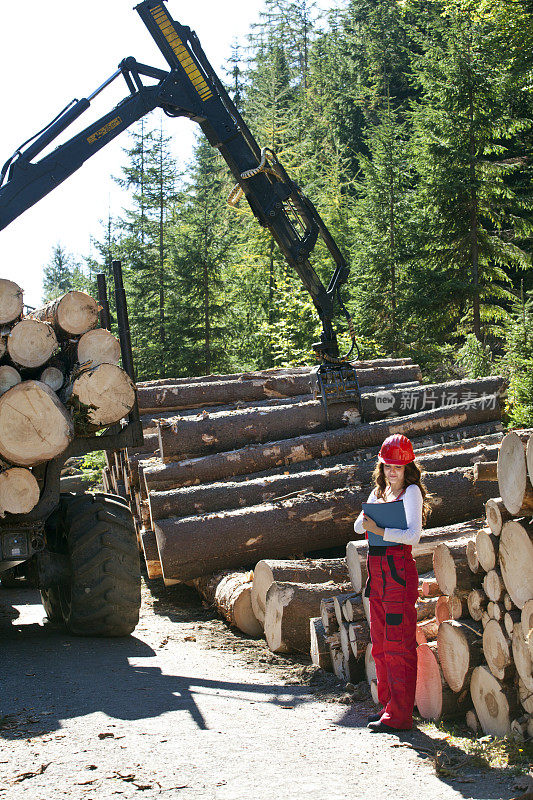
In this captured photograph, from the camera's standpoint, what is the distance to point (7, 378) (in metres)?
5.75

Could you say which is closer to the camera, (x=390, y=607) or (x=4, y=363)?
(x=390, y=607)

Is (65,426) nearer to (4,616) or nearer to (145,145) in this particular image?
(4,616)

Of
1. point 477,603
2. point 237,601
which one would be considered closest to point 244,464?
point 237,601

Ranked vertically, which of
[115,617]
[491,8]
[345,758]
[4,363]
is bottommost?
[345,758]

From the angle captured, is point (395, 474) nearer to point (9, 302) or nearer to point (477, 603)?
point (477, 603)

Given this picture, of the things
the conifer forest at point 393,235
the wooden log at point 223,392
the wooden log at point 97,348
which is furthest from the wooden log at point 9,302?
the conifer forest at point 393,235

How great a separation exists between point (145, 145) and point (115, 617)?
87.1ft

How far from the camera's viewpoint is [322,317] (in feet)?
35.4

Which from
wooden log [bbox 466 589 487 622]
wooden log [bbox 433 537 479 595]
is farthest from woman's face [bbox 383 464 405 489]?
wooden log [bbox 466 589 487 622]

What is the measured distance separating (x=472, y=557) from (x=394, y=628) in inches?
23.3

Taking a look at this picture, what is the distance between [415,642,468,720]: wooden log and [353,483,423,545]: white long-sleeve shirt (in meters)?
0.78

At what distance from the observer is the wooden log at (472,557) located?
4430 mm

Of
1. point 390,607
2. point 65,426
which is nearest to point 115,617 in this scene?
point 65,426

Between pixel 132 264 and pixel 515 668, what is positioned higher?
pixel 132 264
